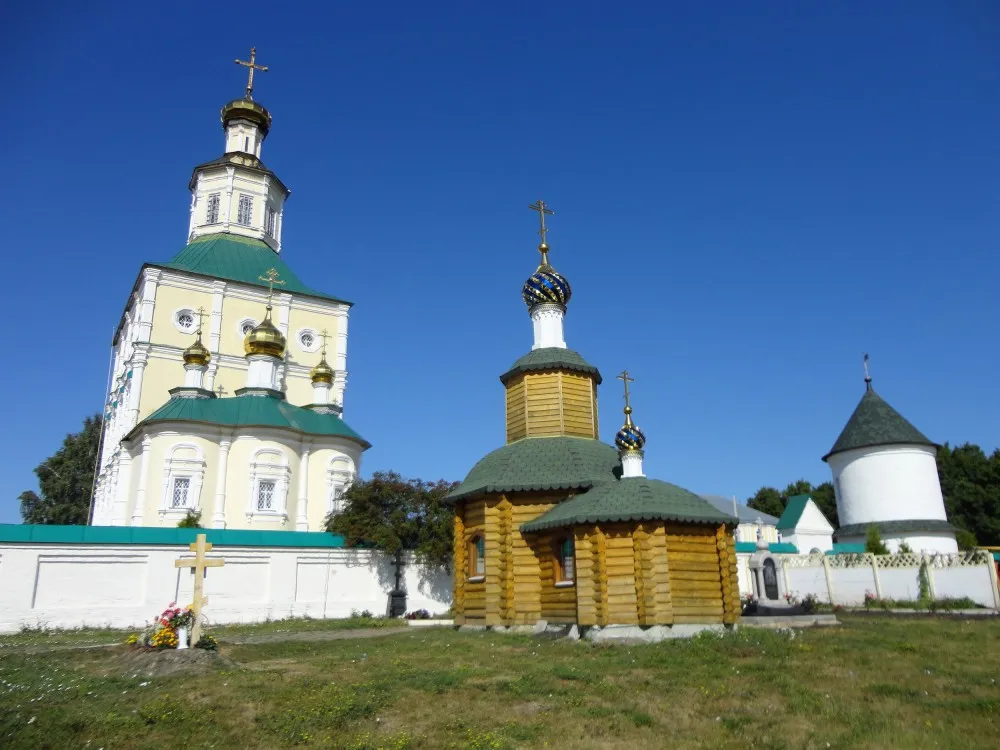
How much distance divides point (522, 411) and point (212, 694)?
1174 centimetres

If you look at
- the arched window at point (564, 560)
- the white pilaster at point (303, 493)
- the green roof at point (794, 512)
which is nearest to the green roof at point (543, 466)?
the arched window at point (564, 560)

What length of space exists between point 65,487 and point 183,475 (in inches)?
848

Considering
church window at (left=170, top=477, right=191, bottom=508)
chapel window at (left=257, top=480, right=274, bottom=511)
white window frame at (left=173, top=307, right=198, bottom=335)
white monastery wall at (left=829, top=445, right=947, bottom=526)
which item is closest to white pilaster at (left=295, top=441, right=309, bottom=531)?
chapel window at (left=257, top=480, right=274, bottom=511)

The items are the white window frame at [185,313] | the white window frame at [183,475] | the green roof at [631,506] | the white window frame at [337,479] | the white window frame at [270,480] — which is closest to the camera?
the green roof at [631,506]

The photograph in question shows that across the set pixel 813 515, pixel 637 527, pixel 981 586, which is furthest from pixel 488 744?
pixel 813 515

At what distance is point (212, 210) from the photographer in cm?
4009

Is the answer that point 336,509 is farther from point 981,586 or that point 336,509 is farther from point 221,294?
point 981,586

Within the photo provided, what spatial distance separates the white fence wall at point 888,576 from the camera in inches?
872

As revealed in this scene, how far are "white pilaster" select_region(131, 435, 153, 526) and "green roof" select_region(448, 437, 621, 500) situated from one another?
1399 cm

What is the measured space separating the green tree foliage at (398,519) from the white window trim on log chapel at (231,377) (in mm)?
4597

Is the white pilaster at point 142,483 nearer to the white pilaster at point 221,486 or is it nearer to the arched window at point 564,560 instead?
the white pilaster at point 221,486

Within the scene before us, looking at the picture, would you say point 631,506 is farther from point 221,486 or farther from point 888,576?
point 221,486

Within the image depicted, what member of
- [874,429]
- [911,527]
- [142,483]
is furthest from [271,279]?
[911,527]

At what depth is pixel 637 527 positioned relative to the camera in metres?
14.1
